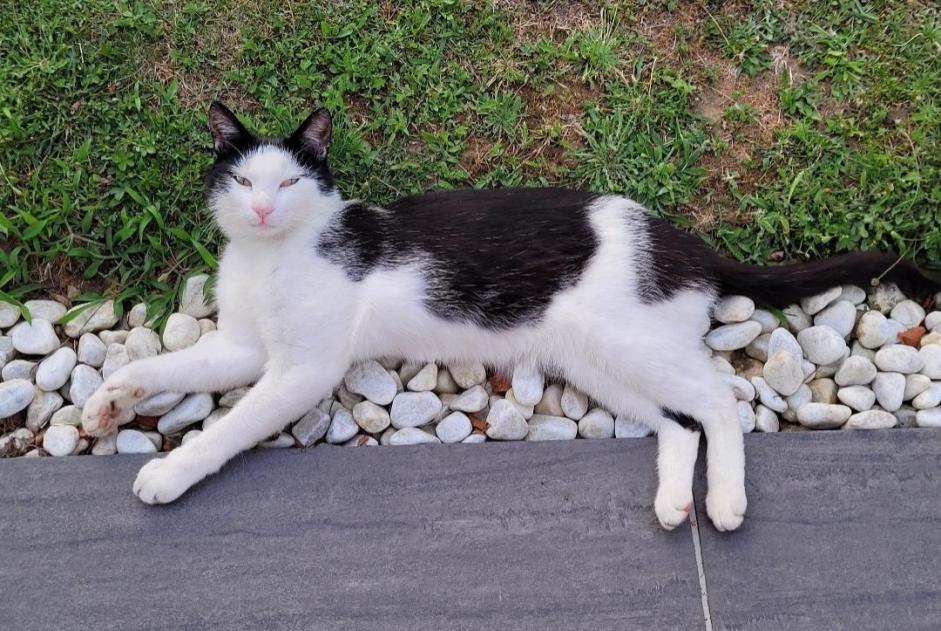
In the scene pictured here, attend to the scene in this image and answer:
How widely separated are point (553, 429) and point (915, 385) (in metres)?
1.16

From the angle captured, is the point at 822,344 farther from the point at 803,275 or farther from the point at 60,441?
the point at 60,441

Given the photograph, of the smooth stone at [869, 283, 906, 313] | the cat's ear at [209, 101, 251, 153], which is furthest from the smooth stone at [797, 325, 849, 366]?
the cat's ear at [209, 101, 251, 153]

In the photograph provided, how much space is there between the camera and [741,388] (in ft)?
7.47

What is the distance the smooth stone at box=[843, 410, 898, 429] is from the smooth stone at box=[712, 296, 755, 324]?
0.45 metres

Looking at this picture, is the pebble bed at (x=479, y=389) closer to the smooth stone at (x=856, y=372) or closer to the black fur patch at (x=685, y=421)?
the smooth stone at (x=856, y=372)

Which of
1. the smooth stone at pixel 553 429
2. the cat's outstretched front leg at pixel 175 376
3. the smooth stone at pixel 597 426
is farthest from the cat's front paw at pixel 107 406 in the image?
the smooth stone at pixel 597 426

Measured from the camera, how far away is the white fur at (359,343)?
81.4 inches

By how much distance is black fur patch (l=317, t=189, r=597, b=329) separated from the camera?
217 centimetres

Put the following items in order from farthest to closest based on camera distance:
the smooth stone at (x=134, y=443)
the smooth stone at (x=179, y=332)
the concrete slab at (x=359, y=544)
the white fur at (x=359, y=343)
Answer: the smooth stone at (x=179, y=332) → the smooth stone at (x=134, y=443) → the white fur at (x=359, y=343) → the concrete slab at (x=359, y=544)

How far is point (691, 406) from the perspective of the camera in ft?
6.98

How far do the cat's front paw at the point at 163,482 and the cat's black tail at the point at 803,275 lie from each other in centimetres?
170

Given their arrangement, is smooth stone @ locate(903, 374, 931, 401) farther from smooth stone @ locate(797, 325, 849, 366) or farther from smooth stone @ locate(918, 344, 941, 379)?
smooth stone @ locate(797, 325, 849, 366)

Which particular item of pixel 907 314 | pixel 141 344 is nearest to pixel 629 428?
pixel 907 314

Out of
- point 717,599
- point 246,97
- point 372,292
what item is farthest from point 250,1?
point 717,599
